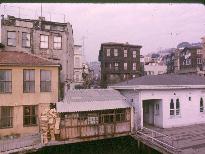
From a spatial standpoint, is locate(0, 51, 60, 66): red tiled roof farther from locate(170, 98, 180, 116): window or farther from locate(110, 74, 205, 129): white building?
locate(170, 98, 180, 116): window

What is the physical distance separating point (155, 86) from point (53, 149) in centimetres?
804

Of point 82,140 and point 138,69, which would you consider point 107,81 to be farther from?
point 82,140

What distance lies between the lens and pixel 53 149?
50.3 feet

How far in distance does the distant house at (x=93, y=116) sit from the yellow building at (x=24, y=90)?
1874 millimetres

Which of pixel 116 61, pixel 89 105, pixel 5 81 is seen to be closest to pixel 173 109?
pixel 89 105

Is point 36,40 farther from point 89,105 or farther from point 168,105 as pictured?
point 168,105

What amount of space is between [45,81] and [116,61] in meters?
23.0

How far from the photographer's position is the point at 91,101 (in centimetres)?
1662

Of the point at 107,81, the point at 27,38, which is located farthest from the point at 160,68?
the point at 27,38

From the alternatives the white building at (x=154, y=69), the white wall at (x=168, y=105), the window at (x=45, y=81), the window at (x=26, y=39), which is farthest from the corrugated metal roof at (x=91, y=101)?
the white building at (x=154, y=69)

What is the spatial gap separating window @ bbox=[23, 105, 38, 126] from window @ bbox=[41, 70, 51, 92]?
1.44m

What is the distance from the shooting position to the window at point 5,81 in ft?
53.6

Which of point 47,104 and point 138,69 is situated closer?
point 47,104

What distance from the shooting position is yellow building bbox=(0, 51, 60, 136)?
16359mm
